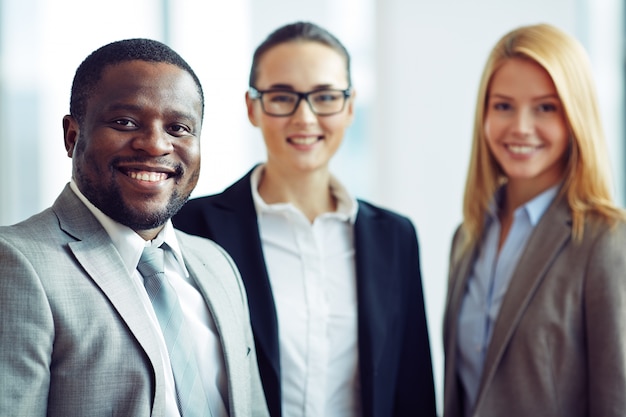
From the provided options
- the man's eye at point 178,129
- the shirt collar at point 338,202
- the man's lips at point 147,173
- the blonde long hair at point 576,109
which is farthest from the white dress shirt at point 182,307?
the blonde long hair at point 576,109

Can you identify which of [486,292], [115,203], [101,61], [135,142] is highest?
[101,61]

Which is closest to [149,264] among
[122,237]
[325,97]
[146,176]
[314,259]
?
[122,237]

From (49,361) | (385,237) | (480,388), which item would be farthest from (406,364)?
(49,361)

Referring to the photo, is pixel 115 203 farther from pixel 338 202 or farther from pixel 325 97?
pixel 338 202

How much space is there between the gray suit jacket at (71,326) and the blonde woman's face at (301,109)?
829 mm

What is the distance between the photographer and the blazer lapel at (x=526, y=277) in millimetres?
2031

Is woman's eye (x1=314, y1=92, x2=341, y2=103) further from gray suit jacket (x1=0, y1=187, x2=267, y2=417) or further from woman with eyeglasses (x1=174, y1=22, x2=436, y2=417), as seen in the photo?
gray suit jacket (x1=0, y1=187, x2=267, y2=417)

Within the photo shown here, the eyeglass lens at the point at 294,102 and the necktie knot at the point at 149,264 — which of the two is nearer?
the necktie knot at the point at 149,264

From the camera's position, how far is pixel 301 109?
6.63 ft

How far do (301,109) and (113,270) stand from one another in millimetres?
900

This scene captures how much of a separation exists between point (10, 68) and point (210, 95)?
1522 mm

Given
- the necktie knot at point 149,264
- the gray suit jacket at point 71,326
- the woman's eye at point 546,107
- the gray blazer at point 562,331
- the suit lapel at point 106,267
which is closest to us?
the gray suit jacket at point 71,326

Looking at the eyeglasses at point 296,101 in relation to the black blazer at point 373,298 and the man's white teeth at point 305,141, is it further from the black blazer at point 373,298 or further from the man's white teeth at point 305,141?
the black blazer at point 373,298

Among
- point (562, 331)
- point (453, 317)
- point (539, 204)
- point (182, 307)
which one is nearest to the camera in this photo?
point (182, 307)
